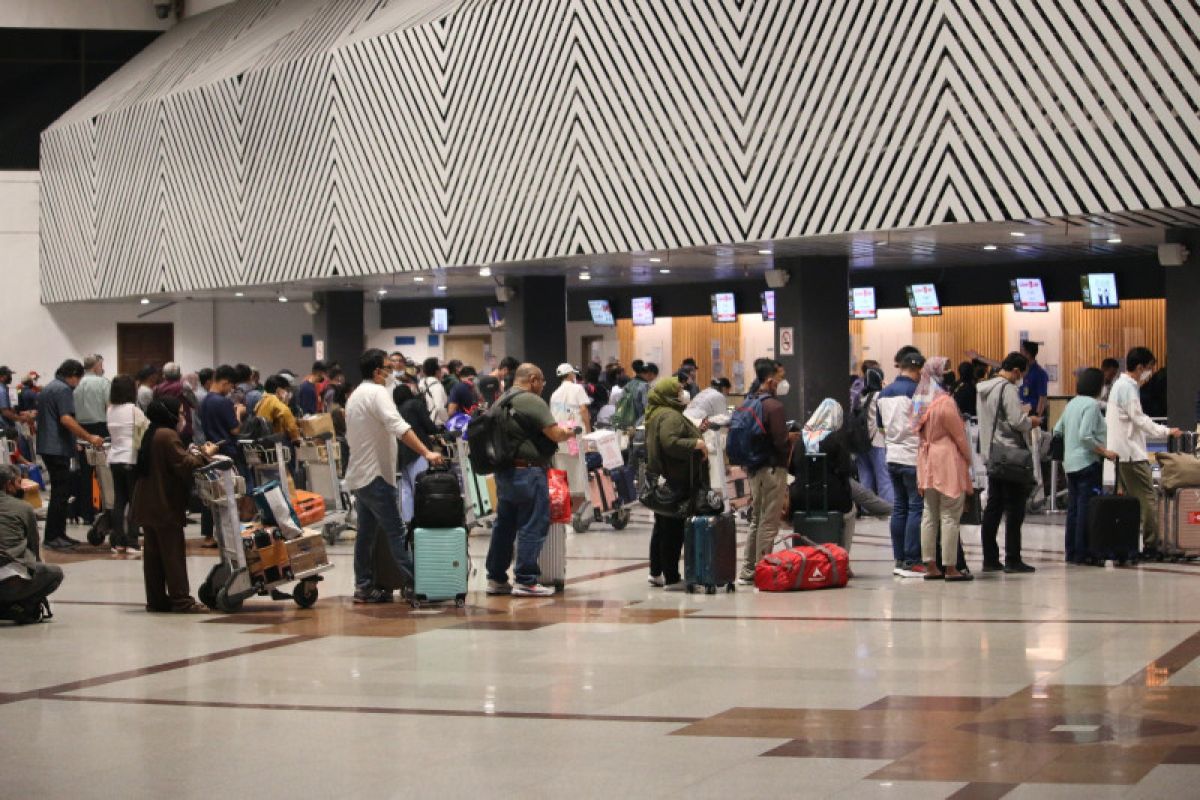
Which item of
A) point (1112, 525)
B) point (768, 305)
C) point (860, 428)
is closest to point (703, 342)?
point (768, 305)

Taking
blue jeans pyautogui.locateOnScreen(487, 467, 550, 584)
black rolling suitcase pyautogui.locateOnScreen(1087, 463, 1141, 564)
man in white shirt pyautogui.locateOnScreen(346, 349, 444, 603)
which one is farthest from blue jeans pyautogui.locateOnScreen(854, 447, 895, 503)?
man in white shirt pyautogui.locateOnScreen(346, 349, 444, 603)

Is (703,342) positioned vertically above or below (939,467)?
above

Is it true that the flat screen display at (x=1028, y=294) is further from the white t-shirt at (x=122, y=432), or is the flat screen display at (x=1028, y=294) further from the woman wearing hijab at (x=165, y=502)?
the woman wearing hijab at (x=165, y=502)

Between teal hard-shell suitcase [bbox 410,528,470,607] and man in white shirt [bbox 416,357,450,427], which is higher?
man in white shirt [bbox 416,357,450,427]

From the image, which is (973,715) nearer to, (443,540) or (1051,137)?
(443,540)

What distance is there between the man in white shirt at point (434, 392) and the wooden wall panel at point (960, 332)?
836 cm

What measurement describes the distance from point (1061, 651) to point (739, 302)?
18553 millimetres

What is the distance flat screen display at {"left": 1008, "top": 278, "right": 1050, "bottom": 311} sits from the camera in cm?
2331

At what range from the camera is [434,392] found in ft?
64.3

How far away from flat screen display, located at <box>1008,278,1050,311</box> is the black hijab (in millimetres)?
14685

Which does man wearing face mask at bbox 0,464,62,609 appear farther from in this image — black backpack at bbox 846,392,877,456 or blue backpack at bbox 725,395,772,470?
black backpack at bbox 846,392,877,456

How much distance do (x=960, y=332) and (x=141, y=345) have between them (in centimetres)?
1635

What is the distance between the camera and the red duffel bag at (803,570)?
12156 millimetres

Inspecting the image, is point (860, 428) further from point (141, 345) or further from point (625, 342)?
point (141, 345)
